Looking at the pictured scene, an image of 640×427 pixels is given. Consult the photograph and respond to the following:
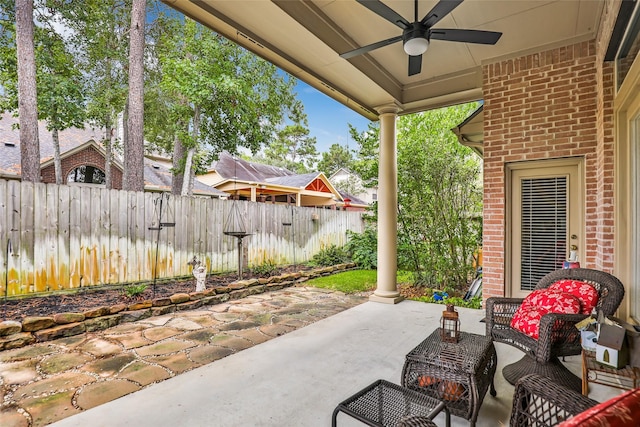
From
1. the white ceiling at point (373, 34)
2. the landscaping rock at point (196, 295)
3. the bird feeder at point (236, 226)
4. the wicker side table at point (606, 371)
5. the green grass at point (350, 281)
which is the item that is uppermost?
the white ceiling at point (373, 34)

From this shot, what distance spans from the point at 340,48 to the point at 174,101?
7665 mm

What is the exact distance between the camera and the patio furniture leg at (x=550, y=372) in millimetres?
2146

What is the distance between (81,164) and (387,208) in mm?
9797

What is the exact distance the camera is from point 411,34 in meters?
2.62

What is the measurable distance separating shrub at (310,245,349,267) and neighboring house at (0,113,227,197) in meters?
5.35

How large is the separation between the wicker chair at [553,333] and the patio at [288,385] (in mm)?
261

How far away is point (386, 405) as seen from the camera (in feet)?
5.29

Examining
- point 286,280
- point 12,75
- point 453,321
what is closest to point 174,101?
point 12,75

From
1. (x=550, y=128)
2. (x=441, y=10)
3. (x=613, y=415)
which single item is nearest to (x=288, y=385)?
(x=613, y=415)

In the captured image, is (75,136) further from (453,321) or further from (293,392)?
(453,321)

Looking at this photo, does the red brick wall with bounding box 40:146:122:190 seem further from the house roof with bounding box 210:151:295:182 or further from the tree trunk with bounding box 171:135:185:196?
the house roof with bounding box 210:151:295:182

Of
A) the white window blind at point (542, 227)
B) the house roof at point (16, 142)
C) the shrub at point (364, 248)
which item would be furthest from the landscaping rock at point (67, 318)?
the house roof at point (16, 142)

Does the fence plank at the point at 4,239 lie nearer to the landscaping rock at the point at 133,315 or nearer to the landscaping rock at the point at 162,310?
the landscaping rock at the point at 133,315

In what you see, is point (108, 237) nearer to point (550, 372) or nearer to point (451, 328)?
point (451, 328)
